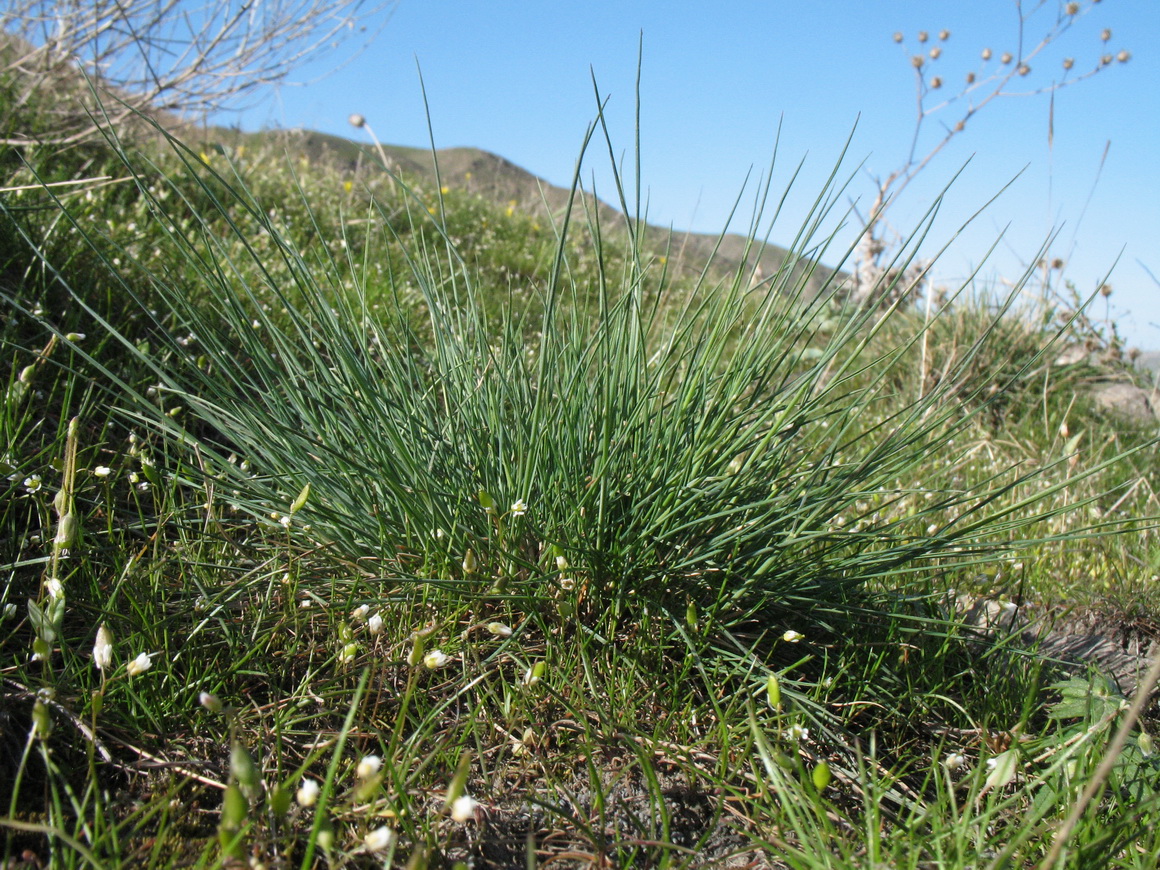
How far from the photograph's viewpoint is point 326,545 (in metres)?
1.58

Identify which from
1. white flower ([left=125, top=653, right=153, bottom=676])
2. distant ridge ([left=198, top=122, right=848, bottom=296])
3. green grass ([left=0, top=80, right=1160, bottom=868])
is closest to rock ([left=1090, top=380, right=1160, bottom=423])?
distant ridge ([left=198, top=122, right=848, bottom=296])

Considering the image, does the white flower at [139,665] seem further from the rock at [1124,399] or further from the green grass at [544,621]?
the rock at [1124,399]

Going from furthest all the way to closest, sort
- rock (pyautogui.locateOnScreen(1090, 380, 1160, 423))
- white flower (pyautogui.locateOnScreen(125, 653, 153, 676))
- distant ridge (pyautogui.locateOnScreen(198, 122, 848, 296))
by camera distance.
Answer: distant ridge (pyautogui.locateOnScreen(198, 122, 848, 296)), rock (pyautogui.locateOnScreen(1090, 380, 1160, 423)), white flower (pyautogui.locateOnScreen(125, 653, 153, 676))

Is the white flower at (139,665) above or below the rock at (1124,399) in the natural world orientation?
below

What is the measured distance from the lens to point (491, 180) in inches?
449

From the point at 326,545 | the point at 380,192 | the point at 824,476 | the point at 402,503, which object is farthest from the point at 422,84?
the point at 380,192

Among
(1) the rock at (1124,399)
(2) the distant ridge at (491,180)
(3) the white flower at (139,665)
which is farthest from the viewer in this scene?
(2) the distant ridge at (491,180)

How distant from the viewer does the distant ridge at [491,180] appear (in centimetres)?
728

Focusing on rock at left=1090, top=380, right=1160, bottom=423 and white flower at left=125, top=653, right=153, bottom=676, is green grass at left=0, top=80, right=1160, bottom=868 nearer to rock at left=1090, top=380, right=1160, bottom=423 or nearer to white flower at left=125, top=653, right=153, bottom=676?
white flower at left=125, top=653, right=153, bottom=676

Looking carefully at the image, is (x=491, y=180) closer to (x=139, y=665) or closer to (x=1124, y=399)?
(x=1124, y=399)

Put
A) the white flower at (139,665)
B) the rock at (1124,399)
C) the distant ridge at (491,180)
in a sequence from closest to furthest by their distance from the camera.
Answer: the white flower at (139,665)
the rock at (1124,399)
the distant ridge at (491,180)

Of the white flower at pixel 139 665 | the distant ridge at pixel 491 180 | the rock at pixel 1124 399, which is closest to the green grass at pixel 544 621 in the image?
the white flower at pixel 139 665

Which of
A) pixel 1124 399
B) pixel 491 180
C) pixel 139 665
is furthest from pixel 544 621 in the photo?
pixel 491 180

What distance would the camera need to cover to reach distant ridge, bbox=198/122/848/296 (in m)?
7.28
